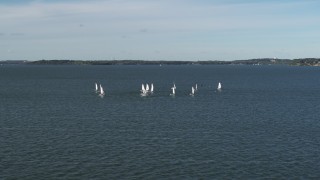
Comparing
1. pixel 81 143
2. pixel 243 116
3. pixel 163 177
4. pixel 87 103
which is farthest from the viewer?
pixel 87 103

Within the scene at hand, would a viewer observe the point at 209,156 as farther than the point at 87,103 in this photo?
No

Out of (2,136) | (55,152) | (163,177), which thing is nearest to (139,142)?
(55,152)

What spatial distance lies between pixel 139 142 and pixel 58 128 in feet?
57.8

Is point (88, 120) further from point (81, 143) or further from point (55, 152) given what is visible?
point (55, 152)

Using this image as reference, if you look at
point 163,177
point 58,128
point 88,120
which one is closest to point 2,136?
point 58,128

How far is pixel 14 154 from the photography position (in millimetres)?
56750

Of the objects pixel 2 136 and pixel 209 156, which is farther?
pixel 2 136

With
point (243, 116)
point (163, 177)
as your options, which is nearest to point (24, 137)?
point (163, 177)

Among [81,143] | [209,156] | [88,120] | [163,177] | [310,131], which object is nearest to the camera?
[163,177]

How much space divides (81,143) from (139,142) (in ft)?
26.1

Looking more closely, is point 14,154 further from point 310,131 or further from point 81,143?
point 310,131

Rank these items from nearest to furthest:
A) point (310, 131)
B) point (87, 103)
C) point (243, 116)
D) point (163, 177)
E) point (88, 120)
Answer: point (163, 177) → point (310, 131) → point (88, 120) → point (243, 116) → point (87, 103)

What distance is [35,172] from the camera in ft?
163

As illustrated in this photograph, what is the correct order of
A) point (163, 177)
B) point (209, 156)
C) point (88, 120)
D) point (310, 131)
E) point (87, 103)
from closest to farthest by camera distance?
point (163, 177) → point (209, 156) → point (310, 131) → point (88, 120) → point (87, 103)
